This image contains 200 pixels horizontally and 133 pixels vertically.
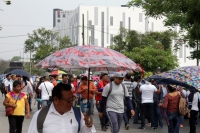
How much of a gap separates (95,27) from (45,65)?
10199 cm

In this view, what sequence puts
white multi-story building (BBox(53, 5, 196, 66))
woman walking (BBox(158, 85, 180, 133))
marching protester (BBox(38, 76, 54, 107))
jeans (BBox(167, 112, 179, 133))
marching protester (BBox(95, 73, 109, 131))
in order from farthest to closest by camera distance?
white multi-story building (BBox(53, 5, 196, 66)) → marching protester (BBox(38, 76, 54, 107)) → marching protester (BBox(95, 73, 109, 131)) → jeans (BBox(167, 112, 179, 133)) → woman walking (BBox(158, 85, 180, 133))

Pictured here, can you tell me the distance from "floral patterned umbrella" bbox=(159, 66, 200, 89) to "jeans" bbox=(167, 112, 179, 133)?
5.06 ft

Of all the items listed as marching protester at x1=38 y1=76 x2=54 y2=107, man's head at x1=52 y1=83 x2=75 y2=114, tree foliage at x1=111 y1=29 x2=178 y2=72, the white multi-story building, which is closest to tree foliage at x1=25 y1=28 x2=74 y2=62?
tree foliage at x1=111 y1=29 x2=178 y2=72

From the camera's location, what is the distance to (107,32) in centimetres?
10919

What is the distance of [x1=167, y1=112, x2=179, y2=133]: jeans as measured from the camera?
11613 mm

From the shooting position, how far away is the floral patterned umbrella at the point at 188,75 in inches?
382

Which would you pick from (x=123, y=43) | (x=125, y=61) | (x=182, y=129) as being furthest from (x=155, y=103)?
(x=123, y=43)

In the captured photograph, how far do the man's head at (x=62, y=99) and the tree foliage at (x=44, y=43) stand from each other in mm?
59495

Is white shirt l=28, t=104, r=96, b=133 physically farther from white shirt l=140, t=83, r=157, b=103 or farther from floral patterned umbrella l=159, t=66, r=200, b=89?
white shirt l=140, t=83, r=157, b=103

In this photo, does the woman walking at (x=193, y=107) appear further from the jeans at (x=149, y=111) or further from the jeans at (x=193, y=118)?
the jeans at (x=149, y=111)

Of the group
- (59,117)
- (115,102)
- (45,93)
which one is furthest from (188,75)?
(45,93)

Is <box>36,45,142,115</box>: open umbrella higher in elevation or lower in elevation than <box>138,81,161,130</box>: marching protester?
higher

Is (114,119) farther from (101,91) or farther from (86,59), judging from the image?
(101,91)

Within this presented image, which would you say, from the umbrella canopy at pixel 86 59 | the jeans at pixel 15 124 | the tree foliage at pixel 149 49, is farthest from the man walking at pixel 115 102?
the tree foliage at pixel 149 49
